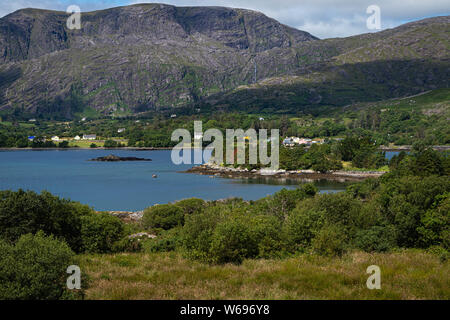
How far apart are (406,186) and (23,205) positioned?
817 inches

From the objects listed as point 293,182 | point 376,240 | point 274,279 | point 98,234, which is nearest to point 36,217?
point 98,234

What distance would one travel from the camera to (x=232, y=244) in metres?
13.2

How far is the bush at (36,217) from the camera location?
1584cm

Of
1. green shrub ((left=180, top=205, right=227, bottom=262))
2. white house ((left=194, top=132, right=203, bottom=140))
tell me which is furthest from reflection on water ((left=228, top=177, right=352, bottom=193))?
white house ((left=194, top=132, right=203, bottom=140))

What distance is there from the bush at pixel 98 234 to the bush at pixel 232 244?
6553mm

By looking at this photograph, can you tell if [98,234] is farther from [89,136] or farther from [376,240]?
[89,136]

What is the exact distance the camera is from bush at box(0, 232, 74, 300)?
26.7 feet

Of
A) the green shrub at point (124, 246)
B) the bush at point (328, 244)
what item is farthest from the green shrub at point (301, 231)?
the green shrub at point (124, 246)

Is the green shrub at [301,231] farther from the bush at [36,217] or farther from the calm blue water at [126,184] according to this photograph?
the calm blue water at [126,184]

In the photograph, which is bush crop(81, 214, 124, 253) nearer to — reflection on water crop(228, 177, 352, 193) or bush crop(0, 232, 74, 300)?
bush crop(0, 232, 74, 300)

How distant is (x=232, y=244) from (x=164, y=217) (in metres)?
25.5

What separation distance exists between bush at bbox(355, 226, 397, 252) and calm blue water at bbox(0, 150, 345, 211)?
45.2 meters
